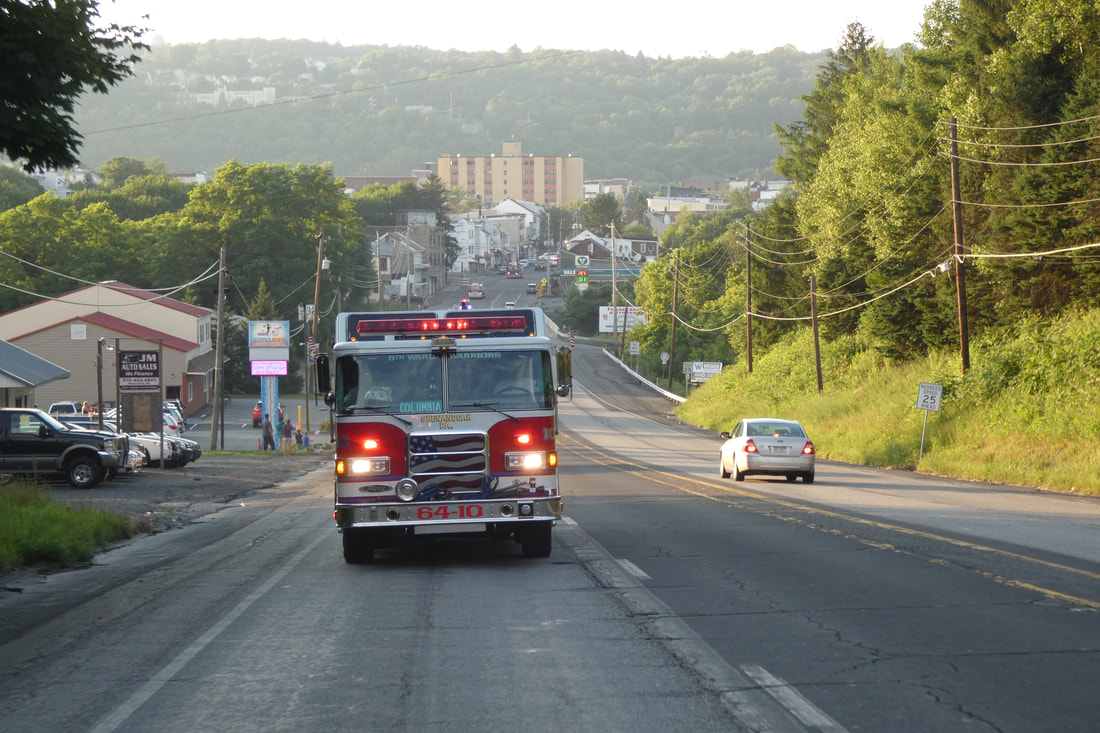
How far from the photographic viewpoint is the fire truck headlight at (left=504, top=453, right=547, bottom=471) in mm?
12359

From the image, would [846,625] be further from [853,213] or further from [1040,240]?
[853,213]

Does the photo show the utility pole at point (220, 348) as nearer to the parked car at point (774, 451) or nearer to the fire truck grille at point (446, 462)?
the parked car at point (774, 451)

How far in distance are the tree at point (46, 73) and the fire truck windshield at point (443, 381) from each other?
Result: 3740mm

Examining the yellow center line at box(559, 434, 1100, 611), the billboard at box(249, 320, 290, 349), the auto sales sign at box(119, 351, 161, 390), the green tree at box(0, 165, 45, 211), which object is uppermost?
the green tree at box(0, 165, 45, 211)

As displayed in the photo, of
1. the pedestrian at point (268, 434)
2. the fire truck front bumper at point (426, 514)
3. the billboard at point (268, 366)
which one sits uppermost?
the billboard at point (268, 366)

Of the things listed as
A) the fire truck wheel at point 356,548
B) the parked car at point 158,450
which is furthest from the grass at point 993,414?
the parked car at point 158,450

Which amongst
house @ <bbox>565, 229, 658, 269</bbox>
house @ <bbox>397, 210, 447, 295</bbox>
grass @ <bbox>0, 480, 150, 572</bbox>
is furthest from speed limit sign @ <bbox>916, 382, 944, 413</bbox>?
house @ <bbox>565, 229, 658, 269</bbox>

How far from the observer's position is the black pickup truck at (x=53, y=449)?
90.3 ft

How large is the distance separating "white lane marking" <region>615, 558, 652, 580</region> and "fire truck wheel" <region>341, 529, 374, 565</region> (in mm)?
2934

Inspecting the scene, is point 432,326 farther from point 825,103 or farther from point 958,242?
point 825,103

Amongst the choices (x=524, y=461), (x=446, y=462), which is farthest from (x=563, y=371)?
(x=446, y=462)

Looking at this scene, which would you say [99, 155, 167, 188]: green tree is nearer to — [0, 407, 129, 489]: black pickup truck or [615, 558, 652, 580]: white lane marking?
[0, 407, 129, 489]: black pickup truck

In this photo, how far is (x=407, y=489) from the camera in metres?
12.2

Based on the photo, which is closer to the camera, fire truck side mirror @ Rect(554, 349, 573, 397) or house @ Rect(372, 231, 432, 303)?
fire truck side mirror @ Rect(554, 349, 573, 397)
